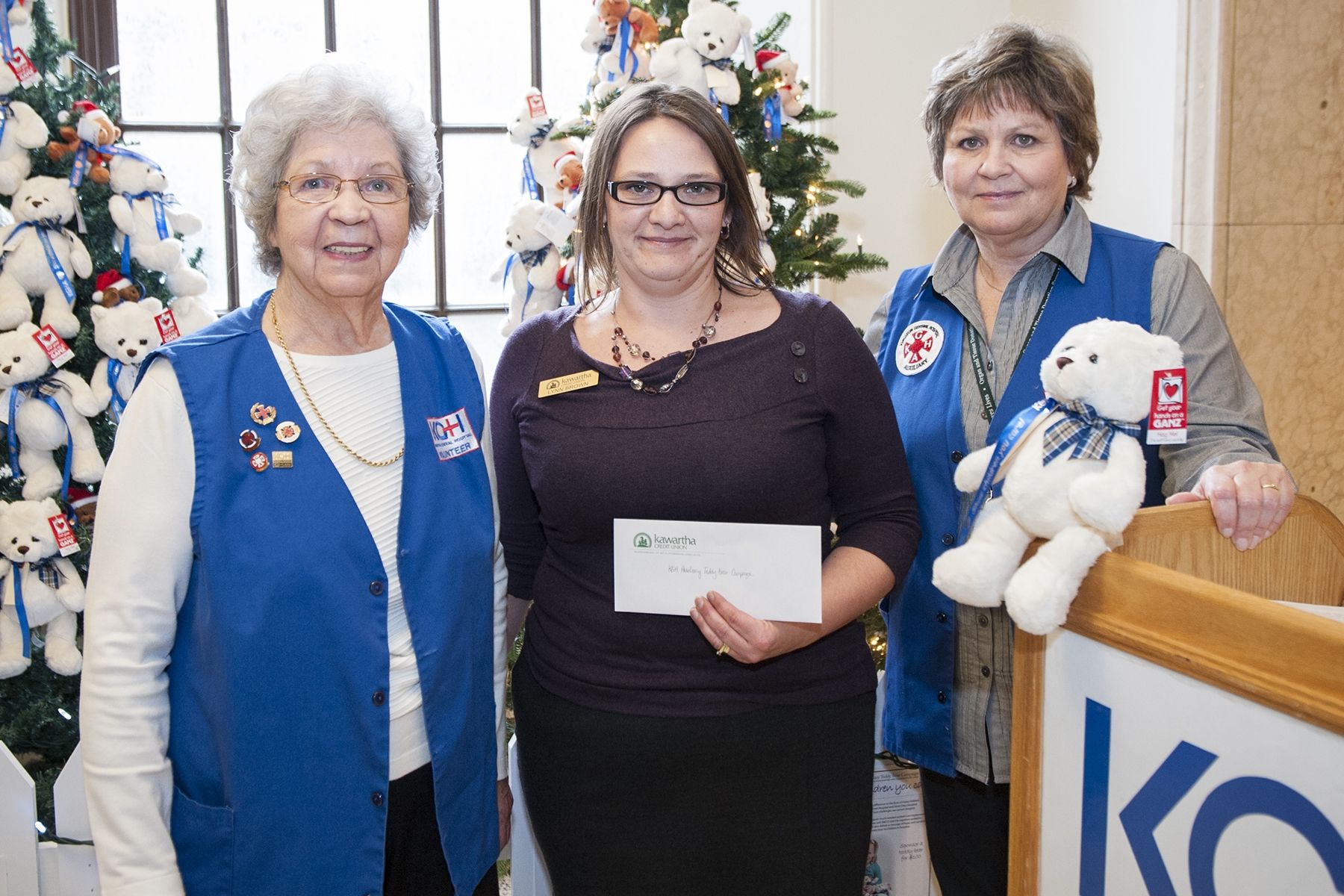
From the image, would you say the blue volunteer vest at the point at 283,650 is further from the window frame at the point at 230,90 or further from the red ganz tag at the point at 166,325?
the window frame at the point at 230,90

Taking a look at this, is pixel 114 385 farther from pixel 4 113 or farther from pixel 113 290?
pixel 4 113

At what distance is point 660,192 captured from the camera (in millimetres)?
1709

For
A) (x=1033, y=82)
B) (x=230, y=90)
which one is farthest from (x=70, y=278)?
(x=1033, y=82)

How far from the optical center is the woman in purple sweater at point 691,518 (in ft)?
5.42

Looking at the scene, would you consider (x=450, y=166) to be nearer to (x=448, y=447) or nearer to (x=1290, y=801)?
(x=448, y=447)

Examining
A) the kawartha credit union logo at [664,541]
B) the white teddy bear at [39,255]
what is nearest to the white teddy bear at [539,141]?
the white teddy bear at [39,255]

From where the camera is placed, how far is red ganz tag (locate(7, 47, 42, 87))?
8.41 feet

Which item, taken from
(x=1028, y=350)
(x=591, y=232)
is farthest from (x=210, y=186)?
(x=1028, y=350)

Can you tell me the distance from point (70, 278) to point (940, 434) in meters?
2.23

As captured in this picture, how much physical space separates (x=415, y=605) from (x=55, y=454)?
1.77 meters

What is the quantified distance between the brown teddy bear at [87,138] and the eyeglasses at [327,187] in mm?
1421

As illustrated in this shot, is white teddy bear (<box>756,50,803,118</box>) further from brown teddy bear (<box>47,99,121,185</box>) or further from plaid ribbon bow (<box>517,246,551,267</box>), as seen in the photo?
brown teddy bear (<box>47,99,121,185</box>)

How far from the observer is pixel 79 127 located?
266 cm

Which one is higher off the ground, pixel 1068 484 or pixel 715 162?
pixel 715 162
